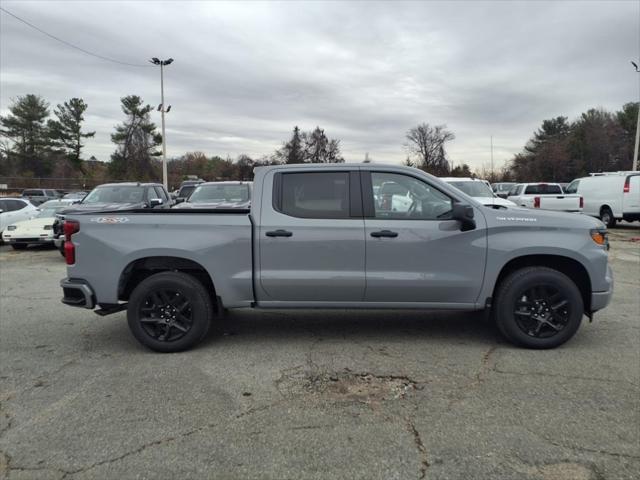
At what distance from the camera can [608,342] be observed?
5.07m

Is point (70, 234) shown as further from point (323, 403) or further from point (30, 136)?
point (30, 136)

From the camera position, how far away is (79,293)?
15.9 feet

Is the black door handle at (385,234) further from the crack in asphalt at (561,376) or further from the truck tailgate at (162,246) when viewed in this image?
the crack in asphalt at (561,376)

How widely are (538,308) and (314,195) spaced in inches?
96.5

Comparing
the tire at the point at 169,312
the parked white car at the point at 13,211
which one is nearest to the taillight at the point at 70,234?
the tire at the point at 169,312

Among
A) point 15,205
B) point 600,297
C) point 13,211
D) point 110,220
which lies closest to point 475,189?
point 600,297

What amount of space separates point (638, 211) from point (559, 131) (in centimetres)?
5623

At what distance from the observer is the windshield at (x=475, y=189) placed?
13.4m

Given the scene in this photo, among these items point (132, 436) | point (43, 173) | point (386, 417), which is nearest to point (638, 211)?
point (386, 417)

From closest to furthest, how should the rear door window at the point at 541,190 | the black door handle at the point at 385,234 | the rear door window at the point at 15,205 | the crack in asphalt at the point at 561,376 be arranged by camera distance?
the crack in asphalt at the point at 561,376
the black door handle at the point at 385,234
the rear door window at the point at 15,205
the rear door window at the point at 541,190

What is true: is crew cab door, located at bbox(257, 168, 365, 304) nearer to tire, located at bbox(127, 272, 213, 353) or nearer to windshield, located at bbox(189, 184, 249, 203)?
tire, located at bbox(127, 272, 213, 353)

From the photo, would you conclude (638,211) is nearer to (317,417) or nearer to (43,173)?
(317,417)

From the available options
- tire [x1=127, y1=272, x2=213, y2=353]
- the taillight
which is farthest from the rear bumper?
tire [x1=127, y1=272, x2=213, y2=353]

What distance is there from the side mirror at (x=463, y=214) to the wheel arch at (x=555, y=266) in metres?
0.59
